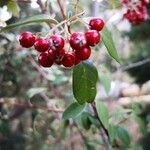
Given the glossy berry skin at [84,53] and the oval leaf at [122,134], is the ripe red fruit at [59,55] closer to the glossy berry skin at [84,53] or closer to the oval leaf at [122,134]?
the glossy berry skin at [84,53]

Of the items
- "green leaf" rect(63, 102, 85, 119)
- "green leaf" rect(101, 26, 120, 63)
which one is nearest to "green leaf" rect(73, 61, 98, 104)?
"green leaf" rect(101, 26, 120, 63)

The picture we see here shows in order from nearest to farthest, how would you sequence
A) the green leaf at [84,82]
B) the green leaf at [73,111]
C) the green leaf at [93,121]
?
the green leaf at [84,82] < the green leaf at [73,111] < the green leaf at [93,121]

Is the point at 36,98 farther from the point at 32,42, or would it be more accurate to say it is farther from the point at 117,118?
the point at 32,42

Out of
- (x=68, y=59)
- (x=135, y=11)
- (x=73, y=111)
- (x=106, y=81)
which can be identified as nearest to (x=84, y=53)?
(x=68, y=59)

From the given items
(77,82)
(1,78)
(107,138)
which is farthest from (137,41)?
(77,82)

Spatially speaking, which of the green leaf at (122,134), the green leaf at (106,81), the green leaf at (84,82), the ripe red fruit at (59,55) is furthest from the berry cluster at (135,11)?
the ripe red fruit at (59,55)
